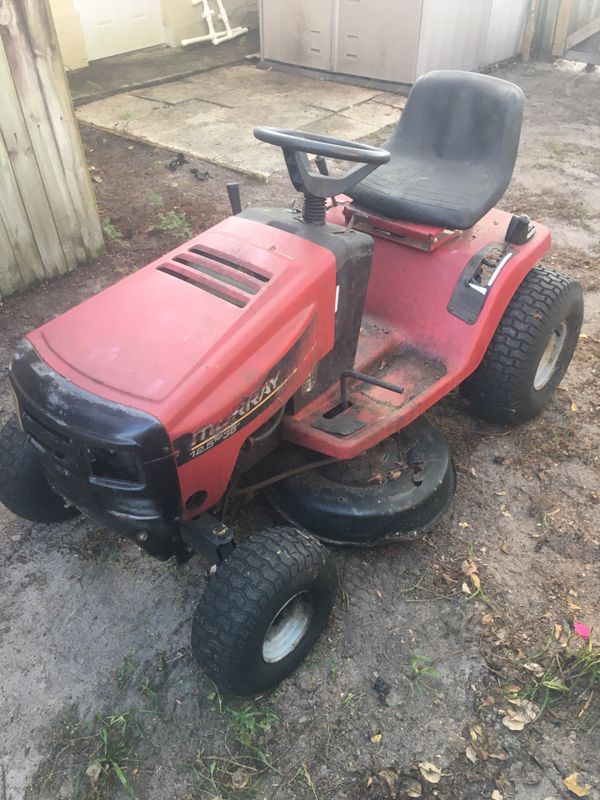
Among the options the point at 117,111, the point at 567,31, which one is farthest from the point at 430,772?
the point at 567,31

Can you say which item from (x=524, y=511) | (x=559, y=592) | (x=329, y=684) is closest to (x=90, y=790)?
(x=329, y=684)

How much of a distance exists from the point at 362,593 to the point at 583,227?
10.8 ft

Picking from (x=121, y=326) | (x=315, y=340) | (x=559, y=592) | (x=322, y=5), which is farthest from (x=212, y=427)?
(x=322, y=5)

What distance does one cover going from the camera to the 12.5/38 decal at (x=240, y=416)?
5.18ft

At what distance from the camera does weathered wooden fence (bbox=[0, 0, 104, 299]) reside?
3.19 metres

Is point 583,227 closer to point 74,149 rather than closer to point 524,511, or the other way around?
point 524,511

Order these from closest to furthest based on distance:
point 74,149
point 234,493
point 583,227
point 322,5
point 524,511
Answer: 1. point 234,493
2. point 524,511
3. point 74,149
4. point 583,227
5. point 322,5

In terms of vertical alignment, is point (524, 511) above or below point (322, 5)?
below

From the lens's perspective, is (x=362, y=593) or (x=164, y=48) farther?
(x=164, y=48)

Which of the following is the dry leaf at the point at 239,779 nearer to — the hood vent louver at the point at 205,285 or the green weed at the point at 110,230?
the hood vent louver at the point at 205,285

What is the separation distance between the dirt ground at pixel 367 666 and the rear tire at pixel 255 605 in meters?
0.18

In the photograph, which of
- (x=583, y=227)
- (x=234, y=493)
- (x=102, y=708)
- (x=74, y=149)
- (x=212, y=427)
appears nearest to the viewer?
(x=212, y=427)

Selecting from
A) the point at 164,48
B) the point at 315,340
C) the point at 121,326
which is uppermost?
the point at 121,326

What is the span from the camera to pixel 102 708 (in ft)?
6.14
